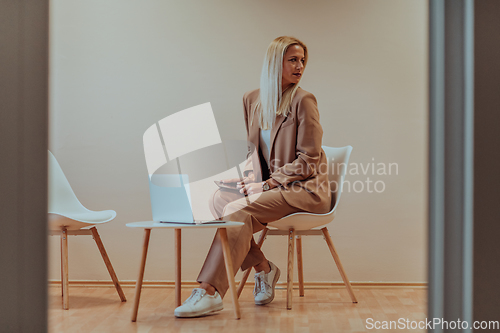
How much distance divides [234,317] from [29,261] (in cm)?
114

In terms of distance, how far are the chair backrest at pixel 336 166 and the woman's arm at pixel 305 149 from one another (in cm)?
13

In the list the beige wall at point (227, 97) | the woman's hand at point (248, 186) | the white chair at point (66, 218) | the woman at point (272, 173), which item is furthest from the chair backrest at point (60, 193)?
the woman's hand at point (248, 186)

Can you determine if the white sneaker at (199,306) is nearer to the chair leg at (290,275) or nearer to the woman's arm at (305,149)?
the chair leg at (290,275)

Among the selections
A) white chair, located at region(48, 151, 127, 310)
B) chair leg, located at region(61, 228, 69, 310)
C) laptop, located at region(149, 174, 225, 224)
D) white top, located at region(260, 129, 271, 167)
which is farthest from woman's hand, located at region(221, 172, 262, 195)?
chair leg, located at region(61, 228, 69, 310)

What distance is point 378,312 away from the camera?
199 cm

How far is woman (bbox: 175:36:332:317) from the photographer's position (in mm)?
1974

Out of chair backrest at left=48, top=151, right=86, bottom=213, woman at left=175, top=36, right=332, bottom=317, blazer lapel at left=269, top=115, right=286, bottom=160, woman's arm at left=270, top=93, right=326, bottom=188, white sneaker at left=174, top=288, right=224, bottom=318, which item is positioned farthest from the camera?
chair backrest at left=48, top=151, right=86, bottom=213

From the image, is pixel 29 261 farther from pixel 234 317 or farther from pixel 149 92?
pixel 149 92

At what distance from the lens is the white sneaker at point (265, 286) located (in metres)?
2.15

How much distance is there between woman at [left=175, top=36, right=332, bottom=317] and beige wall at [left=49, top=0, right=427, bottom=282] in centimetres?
36

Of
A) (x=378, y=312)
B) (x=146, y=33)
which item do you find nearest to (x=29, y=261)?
(x=378, y=312)

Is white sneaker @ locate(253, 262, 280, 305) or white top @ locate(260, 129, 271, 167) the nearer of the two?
white sneaker @ locate(253, 262, 280, 305)

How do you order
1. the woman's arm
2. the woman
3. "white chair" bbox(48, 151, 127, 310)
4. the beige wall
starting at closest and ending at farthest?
the woman
"white chair" bbox(48, 151, 127, 310)
the woman's arm
the beige wall

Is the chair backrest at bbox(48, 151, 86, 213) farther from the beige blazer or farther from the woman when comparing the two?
the beige blazer
